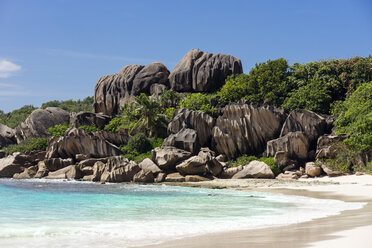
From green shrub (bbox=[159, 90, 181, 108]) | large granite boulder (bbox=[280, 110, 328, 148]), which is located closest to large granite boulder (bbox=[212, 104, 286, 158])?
large granite boulder (bbox=[280, 110, 328, 148])

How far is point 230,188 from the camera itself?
877 inches

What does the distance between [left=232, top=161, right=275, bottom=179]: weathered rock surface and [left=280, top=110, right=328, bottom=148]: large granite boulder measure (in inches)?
194

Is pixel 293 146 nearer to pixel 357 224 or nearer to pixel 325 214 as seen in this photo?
pixel 325 214

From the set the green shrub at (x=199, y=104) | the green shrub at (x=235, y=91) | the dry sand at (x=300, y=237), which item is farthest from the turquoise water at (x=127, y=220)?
the green shrub at (x=235, y=91)

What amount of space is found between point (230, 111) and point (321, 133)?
27.2ft

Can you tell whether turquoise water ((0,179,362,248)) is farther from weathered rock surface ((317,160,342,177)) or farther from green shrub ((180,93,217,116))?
green shrub ((180,93,217,116))

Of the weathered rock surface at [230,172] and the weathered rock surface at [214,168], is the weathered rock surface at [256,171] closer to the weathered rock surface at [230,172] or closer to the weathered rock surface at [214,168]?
the weathered rock surface at [230,172]

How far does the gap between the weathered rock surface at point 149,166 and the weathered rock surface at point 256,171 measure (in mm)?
6408

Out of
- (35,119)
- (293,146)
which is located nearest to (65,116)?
(35,119)

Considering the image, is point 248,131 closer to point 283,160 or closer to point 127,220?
point 283,160

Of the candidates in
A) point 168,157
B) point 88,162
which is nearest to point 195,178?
point 168,157

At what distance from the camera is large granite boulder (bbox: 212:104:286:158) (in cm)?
3212

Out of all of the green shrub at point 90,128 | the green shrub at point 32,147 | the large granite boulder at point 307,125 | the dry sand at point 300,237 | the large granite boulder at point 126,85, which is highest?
the large granite boulder at point 126,85

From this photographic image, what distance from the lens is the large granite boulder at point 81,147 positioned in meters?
34.8
